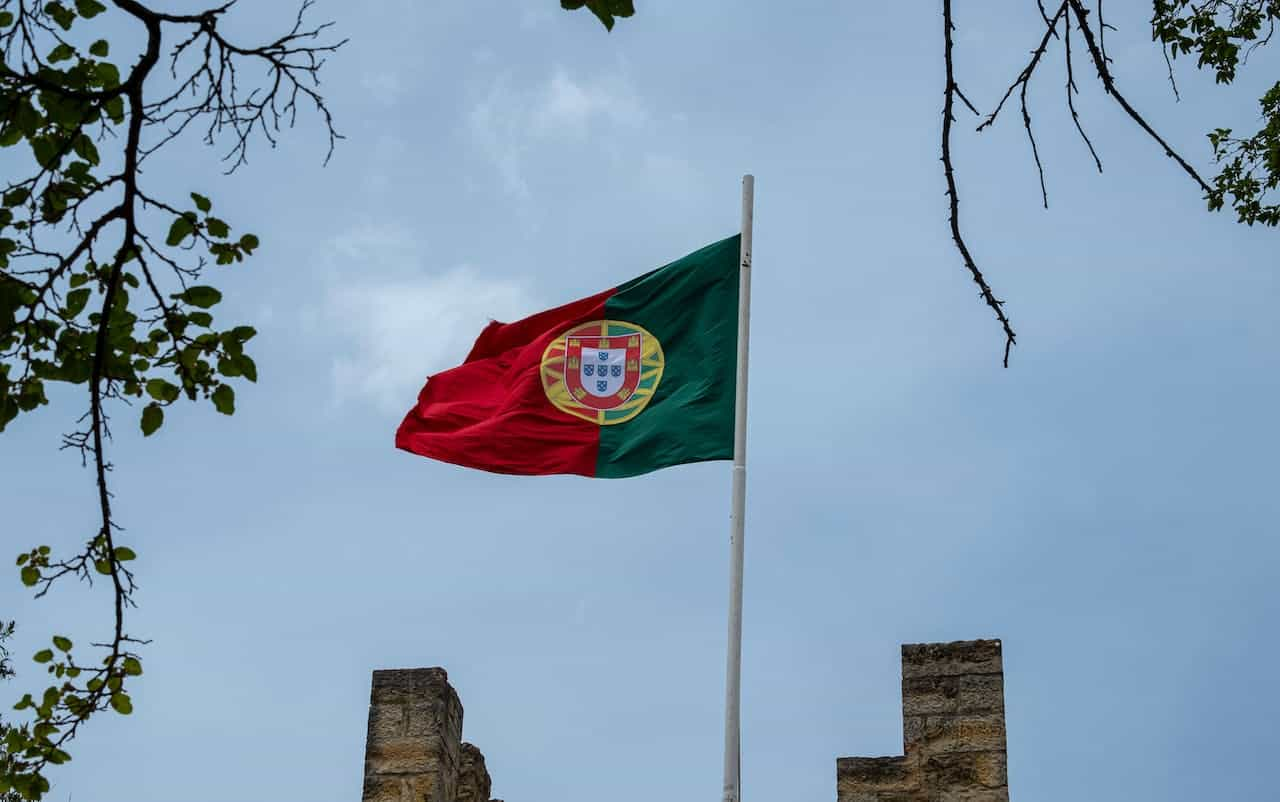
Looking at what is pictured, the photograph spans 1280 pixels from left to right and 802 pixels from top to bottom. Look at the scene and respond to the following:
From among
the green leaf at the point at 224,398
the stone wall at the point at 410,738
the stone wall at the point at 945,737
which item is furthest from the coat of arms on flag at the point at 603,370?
the green leaf at the point at 224,398

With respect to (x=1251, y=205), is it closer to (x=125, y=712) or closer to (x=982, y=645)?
(x=982, y=645)

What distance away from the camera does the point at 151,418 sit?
5.01 metres

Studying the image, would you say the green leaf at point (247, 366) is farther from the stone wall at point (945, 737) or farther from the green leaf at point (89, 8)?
the stone wall at point (945, 737)

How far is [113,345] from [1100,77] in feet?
8.86

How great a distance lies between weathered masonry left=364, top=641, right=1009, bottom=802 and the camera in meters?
10.0

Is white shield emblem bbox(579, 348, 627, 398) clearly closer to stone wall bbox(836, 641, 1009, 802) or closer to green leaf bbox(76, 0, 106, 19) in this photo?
stone wall bbox(836, 641, 1009, 802)

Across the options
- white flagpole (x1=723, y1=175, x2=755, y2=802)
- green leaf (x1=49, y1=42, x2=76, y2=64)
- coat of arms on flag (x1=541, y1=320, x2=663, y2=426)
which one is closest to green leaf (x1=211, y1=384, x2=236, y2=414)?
green leaf (x1=49, y1=42, x2=76, y2=64)

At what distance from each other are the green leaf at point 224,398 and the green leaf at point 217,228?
1.41 feet

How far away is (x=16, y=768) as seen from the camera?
521 cm

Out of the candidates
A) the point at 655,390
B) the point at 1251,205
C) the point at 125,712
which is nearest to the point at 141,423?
the point at 125,712

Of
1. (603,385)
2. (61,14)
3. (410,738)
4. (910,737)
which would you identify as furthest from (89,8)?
(603,385)

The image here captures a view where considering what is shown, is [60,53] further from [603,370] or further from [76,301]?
[603,370]

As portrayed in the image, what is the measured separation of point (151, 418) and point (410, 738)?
571 cm

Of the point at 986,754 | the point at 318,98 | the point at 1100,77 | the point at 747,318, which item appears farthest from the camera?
the point at 747,318
